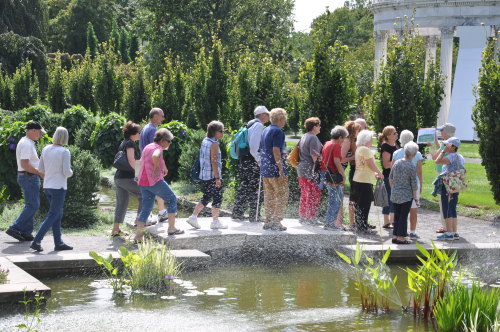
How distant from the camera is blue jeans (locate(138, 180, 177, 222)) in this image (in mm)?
10414

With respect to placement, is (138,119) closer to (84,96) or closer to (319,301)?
(84,96)

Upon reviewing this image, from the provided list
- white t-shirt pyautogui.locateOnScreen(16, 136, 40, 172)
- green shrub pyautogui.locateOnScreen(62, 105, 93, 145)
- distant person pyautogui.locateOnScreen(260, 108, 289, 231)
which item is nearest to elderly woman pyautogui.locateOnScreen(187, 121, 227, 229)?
distant person pyautogui.locateOnScreen(260, 108, 289, 231)

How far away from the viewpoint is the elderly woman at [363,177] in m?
11.5

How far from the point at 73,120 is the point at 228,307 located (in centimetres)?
1625

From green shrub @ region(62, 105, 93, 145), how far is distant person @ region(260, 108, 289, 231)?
13.1 m

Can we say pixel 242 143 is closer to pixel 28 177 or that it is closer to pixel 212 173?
pixel 212 173

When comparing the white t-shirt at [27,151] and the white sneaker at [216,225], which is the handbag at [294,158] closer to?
the white sneaker at [216,225]

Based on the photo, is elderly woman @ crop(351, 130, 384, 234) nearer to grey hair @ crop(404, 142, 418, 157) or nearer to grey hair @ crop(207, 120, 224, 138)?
grey hair @ crop(404, 142, 418, 157)

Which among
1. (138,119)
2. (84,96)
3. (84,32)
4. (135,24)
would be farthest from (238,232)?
(84,32)

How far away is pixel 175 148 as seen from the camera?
1825cm

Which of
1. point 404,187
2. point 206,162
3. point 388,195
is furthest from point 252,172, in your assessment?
point 404,187

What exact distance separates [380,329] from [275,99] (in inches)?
422

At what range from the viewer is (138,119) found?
87.2ft

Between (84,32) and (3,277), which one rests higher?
(84,32)
